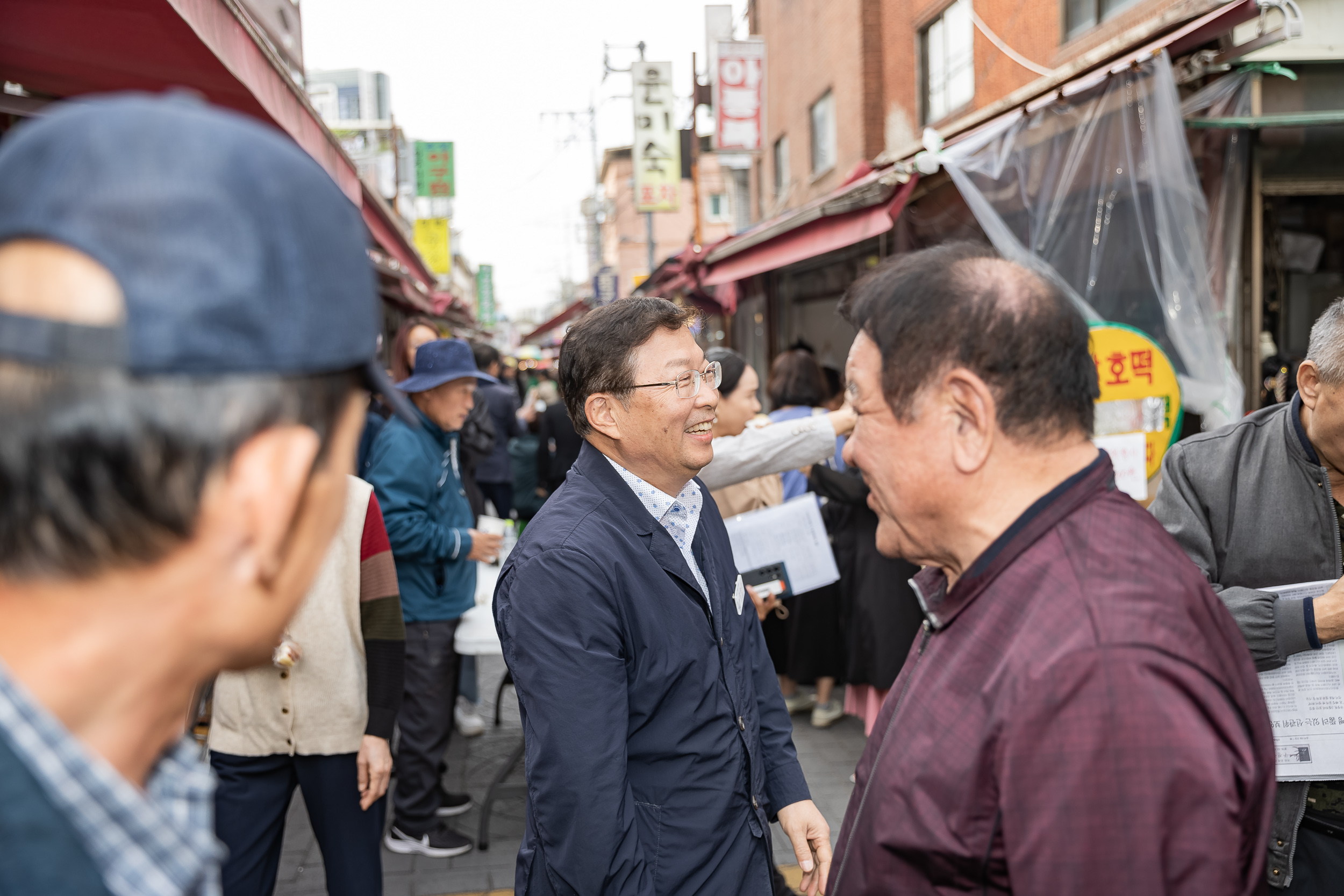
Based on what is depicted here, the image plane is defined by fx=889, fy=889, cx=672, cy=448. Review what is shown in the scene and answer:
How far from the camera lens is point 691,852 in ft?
6.10

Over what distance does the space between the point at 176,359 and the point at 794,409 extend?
183 inches

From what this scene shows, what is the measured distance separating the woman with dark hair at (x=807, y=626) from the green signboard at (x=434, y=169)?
1710cm

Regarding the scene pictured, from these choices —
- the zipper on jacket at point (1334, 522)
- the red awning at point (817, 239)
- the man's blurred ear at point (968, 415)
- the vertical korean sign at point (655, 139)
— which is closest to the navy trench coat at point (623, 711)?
the man's blurred ear at point (968, 415)

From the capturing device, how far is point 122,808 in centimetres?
66

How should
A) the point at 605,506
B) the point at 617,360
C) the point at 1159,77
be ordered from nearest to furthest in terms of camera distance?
the point at 605,506, the point at 617,360, the point at 1159,77

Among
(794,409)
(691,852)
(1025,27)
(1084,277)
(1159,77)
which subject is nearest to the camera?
(691,852)

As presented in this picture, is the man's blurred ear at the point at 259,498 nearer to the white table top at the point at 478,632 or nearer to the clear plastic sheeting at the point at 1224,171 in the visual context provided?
the white table top at the point at 478,632

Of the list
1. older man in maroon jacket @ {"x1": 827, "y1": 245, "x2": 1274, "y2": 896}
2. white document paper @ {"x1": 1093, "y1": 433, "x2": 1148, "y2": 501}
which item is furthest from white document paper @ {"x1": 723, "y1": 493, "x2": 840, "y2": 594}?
older man in maroon jacket @ {"x1": 827, "y1": 245, "x2": 1274, "y2": 896}

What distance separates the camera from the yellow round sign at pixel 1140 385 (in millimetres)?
3982

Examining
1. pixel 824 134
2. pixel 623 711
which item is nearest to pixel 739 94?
pixel 824 134

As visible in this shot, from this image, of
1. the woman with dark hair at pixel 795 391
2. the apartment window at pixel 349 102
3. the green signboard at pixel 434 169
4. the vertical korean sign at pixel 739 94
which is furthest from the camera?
the apartment window at pixel 349 102

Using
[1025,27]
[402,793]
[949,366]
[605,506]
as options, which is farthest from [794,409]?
[1025,27]

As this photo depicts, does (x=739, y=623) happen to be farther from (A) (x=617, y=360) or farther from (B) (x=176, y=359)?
(B) (x=176, y=359)

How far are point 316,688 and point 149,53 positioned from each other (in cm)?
217
